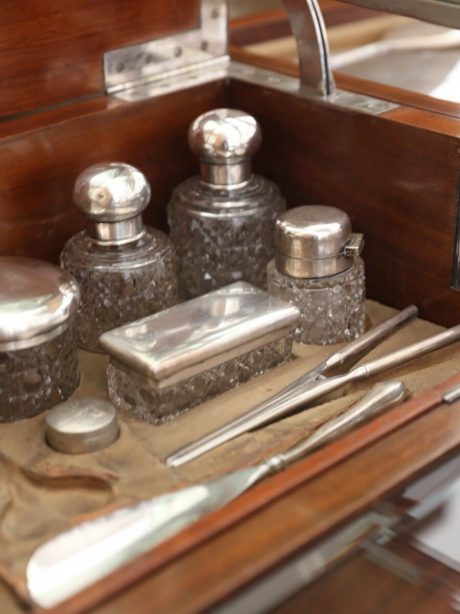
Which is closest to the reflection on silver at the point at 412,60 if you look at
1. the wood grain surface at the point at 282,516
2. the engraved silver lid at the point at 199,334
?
the engraved silver lid at the point at 199,334

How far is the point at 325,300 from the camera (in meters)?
0.91

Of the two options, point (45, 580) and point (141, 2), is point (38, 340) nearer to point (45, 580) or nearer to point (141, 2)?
point (45, 580)

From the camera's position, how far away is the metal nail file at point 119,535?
62cm

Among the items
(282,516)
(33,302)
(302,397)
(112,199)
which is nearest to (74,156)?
(112,199)

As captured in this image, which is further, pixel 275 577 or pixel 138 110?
pixel 138 110

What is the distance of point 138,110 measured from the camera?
101 cm

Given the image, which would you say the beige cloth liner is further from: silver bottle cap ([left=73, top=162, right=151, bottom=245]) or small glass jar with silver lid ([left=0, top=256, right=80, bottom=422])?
silver bottle cap ([left=73, top=162, right=151, bottom=245])

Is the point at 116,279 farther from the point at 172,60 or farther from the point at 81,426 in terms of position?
the point at 172,60

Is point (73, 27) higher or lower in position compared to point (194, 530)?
higher

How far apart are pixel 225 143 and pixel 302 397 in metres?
0.27

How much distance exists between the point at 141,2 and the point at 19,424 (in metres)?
0.46

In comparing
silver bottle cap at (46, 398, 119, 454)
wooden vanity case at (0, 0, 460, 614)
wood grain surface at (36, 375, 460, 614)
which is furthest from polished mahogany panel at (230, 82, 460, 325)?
silver bottle cap at (46, 398, 119, 454)

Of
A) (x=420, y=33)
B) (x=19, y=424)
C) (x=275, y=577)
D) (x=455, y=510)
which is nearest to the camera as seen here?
(x=275, y=577)

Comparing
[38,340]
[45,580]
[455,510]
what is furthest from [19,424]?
[455,510]
